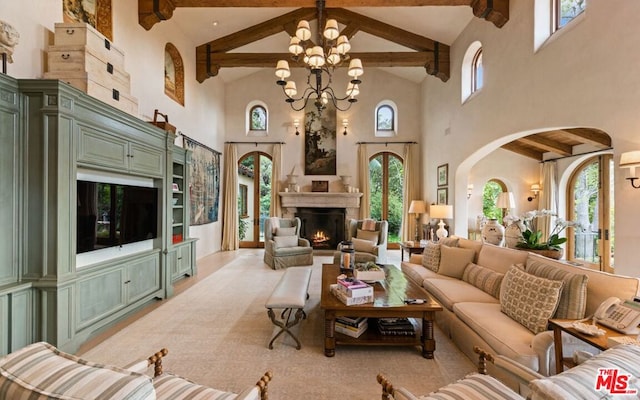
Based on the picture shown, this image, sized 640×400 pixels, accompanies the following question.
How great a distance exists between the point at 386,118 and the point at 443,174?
107 inches

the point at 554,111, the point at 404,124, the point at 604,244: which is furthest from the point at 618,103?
the point at 404,124

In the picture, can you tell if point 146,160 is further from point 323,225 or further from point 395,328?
point 323,225

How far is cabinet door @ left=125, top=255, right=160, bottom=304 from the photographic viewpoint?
10.7 feet

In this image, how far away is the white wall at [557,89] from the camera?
2.50 m

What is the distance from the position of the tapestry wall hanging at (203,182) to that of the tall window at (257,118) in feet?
4.57

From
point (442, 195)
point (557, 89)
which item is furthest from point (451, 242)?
point (442, 195)

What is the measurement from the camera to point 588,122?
9.37ft

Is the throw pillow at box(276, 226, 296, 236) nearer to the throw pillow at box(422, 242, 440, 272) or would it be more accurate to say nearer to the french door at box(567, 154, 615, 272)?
the throw pillow at box(422, 242, 440, 272)

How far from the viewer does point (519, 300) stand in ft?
7.47

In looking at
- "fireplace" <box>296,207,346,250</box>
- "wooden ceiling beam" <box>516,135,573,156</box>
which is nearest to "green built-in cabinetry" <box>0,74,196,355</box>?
"fireplace" <box>296,207,346,250</box>

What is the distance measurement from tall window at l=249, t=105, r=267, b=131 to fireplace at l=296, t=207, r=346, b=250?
9.00 feet

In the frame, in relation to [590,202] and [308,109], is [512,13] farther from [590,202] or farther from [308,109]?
[308,109]

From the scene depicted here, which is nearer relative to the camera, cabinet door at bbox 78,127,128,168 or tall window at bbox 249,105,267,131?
cabinet door at bbox 78,127,128,168

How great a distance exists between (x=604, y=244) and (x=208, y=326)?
6955 mm
